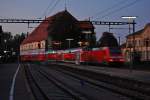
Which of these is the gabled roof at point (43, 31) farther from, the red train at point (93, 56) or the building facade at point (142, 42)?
the red train at point (93, 56)

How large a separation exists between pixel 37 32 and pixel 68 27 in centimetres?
3144

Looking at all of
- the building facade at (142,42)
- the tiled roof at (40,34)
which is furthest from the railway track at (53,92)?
the tiled roof at (40,34)

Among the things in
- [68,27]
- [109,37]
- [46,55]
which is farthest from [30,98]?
[68,27]

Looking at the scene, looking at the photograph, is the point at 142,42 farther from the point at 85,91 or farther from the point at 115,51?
the point at 85,91

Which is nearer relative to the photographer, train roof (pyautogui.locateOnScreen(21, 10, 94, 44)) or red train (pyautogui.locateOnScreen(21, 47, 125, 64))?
red train (pyautogui.locateOnScreen(21, 47, 125, 64))

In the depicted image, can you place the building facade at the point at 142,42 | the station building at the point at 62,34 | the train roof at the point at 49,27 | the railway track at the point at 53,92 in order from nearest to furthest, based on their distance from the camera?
the railway track at the point at 53,92 → the building facade at the point at 142,42 → the station building at the point at 62,34 → the train roof at the point at 49,27

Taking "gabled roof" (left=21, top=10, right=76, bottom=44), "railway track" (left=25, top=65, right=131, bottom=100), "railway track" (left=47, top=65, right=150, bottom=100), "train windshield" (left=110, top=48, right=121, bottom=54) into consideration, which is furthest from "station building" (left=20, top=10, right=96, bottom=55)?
"railway track" (left=25, top=65, right=131, bottom=100)

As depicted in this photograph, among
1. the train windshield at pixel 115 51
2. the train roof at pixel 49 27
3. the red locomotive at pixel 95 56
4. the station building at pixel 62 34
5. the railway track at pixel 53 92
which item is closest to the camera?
the railway track at pixel 53 92

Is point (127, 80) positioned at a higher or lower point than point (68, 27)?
lower

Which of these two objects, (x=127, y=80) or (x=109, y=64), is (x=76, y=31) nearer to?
(x=109, y=64)

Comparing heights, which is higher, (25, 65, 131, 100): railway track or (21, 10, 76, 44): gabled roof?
(21, 10, 76, 44): gabled roof

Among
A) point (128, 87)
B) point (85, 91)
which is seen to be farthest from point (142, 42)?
point (85, 91)

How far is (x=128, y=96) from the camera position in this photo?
77.2ft

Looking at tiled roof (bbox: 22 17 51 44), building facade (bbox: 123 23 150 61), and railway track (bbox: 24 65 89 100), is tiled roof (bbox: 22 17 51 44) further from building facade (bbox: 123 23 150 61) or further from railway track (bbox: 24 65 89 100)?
railway track (bbox: 24 65 89 100)
